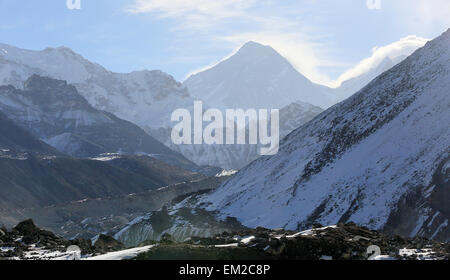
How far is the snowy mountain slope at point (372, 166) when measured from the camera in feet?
280

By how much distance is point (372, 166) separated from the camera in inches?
3986

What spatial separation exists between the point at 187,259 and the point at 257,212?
82.4m

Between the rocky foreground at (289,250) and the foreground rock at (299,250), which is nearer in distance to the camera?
Answer: the rocky foreground at (289,250)

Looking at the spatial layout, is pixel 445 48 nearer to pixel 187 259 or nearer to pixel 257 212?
pixel 257 212

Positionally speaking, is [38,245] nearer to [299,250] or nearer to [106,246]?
[106,246]

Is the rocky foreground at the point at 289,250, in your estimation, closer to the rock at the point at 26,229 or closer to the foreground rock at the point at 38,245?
the foreground rock at the point at 38,245

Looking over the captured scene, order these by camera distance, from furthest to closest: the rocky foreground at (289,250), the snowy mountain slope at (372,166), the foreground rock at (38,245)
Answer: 1. the snowy mountain slope at (372,166)
2. the foreground rock at (38,245)
3. the rocky foreground at (289,250)

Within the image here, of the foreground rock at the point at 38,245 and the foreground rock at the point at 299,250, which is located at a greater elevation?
the foreground rock at the point at 299,250


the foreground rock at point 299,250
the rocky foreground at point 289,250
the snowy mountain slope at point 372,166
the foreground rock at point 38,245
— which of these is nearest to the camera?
the rocky foreground at point 289,250

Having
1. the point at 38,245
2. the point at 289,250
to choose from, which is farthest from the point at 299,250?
the point at 38,245

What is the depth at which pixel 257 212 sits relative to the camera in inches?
4702

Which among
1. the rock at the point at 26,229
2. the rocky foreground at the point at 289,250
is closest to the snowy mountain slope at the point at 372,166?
the rocky foreground at the point at 289,250

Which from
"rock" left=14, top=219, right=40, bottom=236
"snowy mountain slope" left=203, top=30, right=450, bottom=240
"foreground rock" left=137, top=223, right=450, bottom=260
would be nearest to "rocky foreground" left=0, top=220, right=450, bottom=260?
"foreground rock" left=137, top=223, right=450, bottom=260

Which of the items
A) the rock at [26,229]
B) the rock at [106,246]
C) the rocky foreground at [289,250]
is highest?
the rocky foreground at [289,250]
